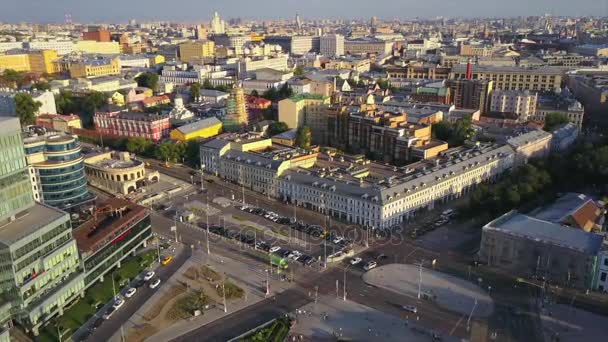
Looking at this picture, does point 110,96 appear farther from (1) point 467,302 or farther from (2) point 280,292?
(1) point 467,302

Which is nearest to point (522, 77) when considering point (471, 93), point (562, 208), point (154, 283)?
point (471, 93)

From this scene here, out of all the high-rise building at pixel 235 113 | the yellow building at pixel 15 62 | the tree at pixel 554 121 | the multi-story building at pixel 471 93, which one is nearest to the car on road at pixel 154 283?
the high-rise building at pixel 235 113

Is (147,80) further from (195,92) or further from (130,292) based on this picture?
(130,292)

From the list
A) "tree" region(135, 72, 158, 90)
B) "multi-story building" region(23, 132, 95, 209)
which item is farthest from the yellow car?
Result: "tree" region(135, 72, 158, 90)

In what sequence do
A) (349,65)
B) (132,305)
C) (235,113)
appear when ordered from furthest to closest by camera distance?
(349,65) → (235,113) → (132,305)

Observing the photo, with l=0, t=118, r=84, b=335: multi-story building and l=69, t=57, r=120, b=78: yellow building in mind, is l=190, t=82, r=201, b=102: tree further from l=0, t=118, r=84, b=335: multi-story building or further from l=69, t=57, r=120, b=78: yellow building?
l=0, t=118, r=84, b=335: multi-story building

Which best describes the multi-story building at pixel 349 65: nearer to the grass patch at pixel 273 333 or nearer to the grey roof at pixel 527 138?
the grey roof at pixel 527 138

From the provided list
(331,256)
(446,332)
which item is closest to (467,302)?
(446,332)
